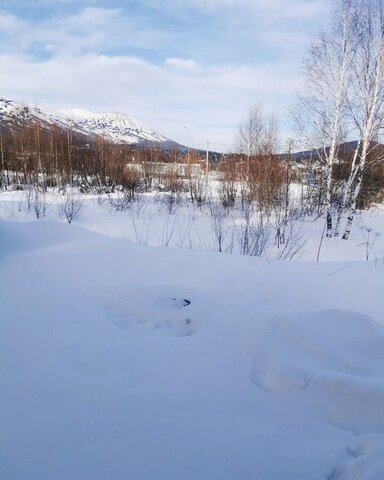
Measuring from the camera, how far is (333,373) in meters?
1.71

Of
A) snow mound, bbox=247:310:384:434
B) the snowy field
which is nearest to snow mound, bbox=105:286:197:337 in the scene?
the snowy field

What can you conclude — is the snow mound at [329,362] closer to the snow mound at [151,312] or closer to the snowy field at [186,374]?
the snowy field at [186,374]

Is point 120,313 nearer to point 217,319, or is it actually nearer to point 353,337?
point 217,319

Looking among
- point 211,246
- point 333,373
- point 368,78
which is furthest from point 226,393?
point 368,78

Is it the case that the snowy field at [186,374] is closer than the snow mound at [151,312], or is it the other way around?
the snowy field at [186,374]

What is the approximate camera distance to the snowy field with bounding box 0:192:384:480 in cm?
122

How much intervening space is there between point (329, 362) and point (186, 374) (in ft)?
2.57

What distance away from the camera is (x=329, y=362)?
1.84m

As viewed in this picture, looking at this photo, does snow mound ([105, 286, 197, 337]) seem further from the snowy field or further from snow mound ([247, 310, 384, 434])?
snow mound ([247, 310, 384, 434])

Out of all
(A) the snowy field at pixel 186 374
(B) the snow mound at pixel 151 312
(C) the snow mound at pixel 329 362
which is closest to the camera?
(A) the snowy field at pixel 186 374

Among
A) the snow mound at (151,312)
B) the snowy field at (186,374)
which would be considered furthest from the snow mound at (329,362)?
the snow mound at (151,312)

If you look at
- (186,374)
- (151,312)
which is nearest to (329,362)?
(186,374)

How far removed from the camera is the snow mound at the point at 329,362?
1.54m

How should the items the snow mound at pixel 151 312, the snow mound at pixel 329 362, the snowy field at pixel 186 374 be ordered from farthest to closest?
the snow mound at pixel 151 312 < the snow mound at pixel 329 362 < the snowy field at pixel 186 374
